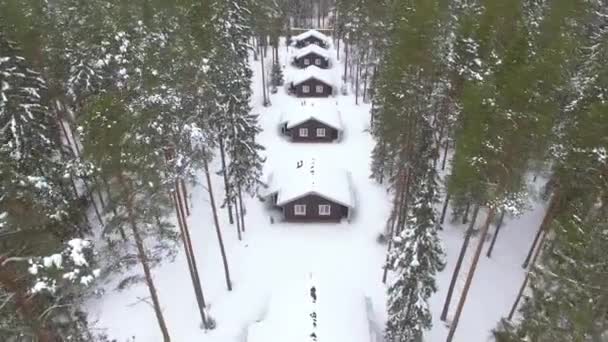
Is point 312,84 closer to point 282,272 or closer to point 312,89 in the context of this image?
point 312,89


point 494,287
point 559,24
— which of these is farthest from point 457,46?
point 494,287

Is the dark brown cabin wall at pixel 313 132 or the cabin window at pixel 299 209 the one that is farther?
the dark brown cabin wall at pixel 313 132

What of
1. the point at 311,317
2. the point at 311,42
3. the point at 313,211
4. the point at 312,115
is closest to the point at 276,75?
the point at 311,42

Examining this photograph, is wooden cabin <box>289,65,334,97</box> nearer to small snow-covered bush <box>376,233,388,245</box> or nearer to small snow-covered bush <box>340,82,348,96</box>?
small snow-covered bush <box>340,82,348,96</box>

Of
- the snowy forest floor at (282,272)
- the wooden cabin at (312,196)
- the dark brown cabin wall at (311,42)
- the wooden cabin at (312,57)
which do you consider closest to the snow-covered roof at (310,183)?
the wooden cabin at (312,196)

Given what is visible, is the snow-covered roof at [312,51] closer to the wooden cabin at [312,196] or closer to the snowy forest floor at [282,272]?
the snowy forest floor at [282,272]
